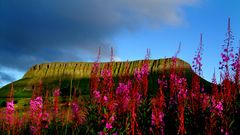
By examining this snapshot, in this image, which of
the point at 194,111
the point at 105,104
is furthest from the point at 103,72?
the point at 194,111

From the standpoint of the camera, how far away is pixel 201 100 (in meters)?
7.17

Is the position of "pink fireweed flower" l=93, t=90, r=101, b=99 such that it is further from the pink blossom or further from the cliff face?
the cliff face

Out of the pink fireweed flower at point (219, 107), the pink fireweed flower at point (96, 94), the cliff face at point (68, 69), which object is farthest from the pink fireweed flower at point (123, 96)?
the cliff face at point (68, 69)

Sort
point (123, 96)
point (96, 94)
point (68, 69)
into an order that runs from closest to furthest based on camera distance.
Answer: point (123, 96) < point (96, 94) < point (68, 69)

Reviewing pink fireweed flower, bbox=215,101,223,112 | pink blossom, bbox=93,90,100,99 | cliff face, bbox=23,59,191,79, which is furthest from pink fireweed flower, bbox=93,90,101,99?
cliff face, bbox=23,59,191,79

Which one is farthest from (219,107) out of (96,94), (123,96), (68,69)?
(68,69)

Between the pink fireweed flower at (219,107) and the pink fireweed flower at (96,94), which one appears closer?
the pink fireweed flower at (219,107)

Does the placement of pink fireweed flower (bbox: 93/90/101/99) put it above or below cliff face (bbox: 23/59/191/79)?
below

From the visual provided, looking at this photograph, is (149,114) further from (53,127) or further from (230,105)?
(53,127)

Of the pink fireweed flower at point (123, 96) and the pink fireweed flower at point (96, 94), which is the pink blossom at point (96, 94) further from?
the pink fireweed flower at point (123, 96)

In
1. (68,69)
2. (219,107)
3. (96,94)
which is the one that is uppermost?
(68,69)

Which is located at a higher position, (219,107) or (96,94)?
(96,94)

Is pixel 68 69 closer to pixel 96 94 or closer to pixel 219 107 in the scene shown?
pixel 96 94

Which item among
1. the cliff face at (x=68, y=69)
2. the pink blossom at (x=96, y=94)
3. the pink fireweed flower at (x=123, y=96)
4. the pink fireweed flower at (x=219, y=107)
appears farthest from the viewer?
the cliff face at (x=68, y=69)
